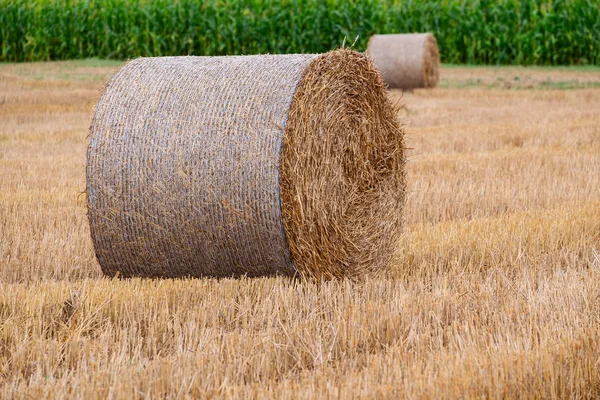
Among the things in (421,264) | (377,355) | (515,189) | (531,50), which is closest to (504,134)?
(515,189)

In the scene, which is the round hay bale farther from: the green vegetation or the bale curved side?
the bale curved side

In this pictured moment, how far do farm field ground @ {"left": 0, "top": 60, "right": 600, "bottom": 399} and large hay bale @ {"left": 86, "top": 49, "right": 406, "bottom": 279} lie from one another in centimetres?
18

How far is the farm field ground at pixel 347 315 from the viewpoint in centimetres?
359

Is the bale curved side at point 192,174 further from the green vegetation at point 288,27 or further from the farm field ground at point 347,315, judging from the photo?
the green vegetation at point 288,27

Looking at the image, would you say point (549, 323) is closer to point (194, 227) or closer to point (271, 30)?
point (194, 227)

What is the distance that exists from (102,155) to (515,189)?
176 inches

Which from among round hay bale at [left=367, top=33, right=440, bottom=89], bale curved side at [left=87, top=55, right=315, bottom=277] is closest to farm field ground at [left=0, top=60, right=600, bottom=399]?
bale curved side at [left=87, top=55, right=315, bottom=277]

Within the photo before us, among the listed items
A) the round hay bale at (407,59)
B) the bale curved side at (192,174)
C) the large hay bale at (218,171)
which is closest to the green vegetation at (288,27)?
the round hay bale at (407,59)

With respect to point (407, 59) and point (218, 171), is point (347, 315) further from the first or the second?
point (407, 59)

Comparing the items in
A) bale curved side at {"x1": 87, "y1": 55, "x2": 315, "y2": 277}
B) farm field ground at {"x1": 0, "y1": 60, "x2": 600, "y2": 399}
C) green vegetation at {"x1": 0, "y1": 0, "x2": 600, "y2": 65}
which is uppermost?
bale curved side at {"x1": 87, "y1": 55, "x2": 315, "y2": 277}

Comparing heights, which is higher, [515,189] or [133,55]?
[515,189]

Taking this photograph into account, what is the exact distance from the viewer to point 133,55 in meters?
28.8

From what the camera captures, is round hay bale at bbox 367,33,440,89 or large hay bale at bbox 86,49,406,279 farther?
round hay bale at bbox 367,33,440,89

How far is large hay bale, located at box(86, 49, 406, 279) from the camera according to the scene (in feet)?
16.4
